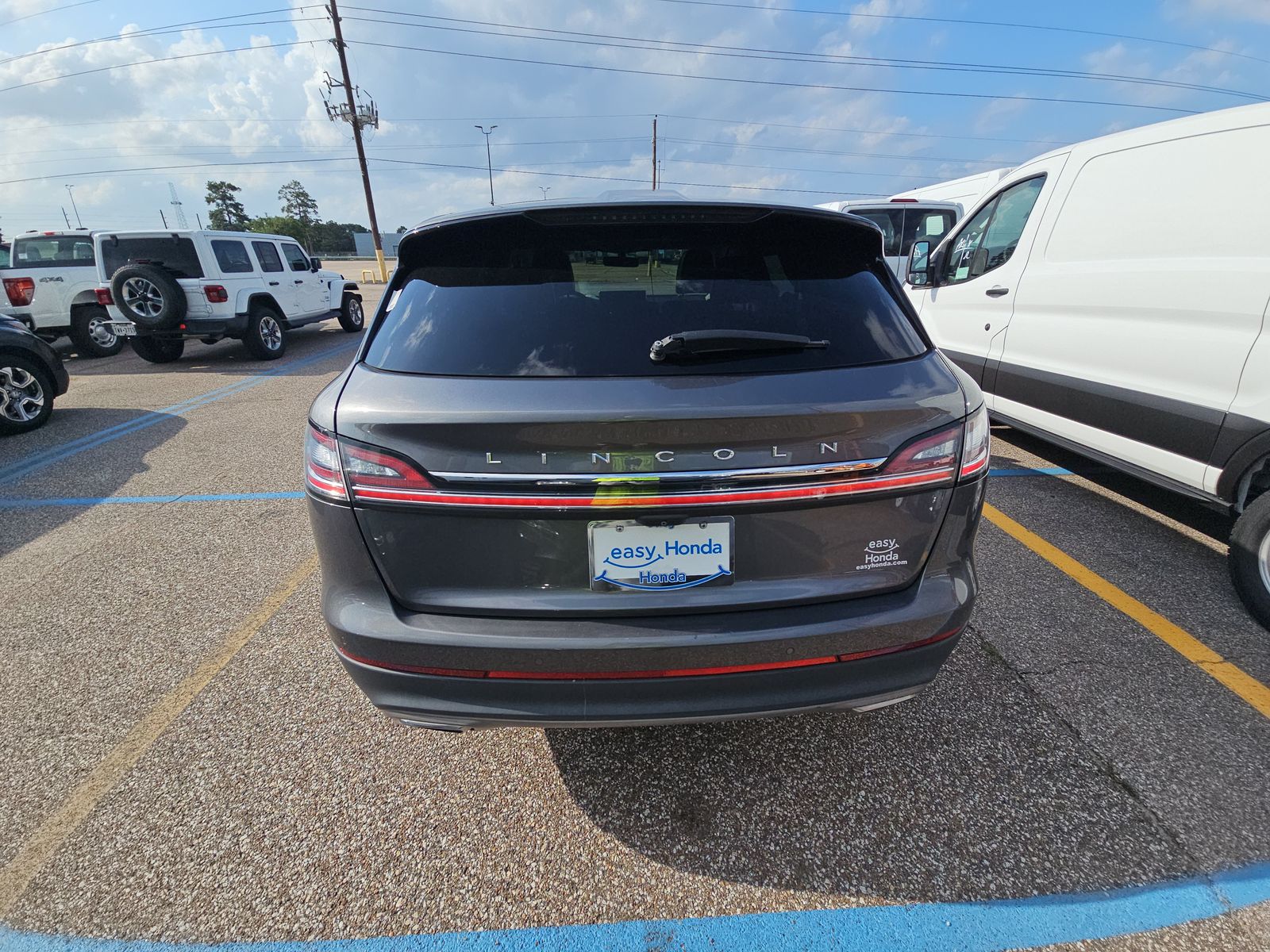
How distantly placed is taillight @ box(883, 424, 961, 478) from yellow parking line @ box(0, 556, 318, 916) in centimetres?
262

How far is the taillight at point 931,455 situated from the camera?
156 centimetres

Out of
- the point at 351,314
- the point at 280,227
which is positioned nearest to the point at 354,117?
the point at 351,314

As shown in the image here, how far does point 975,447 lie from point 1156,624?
1940mm

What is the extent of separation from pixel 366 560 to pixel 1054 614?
2916 mm

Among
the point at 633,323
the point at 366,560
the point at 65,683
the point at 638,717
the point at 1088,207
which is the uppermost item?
the point at 1088,207

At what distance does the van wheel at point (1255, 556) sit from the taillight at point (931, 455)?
86.4 inches

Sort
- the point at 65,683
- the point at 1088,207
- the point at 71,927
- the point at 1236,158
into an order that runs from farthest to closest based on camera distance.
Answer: the point at 1088,207
the point at 1236,158
the point at 65,683
the point at 71,927

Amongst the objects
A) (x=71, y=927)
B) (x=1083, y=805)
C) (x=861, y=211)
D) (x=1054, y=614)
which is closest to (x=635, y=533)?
(x=1083, y=805)

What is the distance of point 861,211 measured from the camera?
10305mm

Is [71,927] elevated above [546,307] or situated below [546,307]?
below

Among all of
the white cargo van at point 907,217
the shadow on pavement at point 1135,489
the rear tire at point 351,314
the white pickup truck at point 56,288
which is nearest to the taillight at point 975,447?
the shadow on pavement at point 1135,489

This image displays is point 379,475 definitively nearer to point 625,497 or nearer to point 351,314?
point 625,497

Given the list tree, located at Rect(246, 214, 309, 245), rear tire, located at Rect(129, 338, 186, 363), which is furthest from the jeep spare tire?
tree, located at Rect(246, 214, 309, 245)

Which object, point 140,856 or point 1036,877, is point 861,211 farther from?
point 140,856
